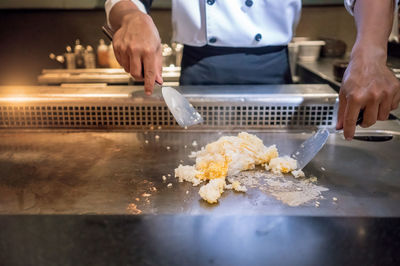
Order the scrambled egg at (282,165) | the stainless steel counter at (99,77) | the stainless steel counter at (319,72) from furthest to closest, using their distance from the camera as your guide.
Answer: the stainless steel counter at (99,77)
the stainless steel counter at (319,72)
the scrambled egg at (282,165)

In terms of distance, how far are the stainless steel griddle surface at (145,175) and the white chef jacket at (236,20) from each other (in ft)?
1.66

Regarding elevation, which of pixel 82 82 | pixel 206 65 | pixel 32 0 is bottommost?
pixel 82 82

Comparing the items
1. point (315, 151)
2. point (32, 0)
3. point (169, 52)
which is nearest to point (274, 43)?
point (315, 151)

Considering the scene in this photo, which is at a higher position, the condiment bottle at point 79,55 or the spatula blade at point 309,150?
the spatula blade at point 309,150

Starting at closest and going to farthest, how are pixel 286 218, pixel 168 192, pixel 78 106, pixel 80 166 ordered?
pixel 286 218 < pixel 168 192 < pixel 80 166 < pixel 78 106

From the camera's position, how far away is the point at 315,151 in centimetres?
125

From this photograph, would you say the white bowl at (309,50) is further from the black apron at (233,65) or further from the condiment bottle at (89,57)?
the condiment bottle at (89,57)

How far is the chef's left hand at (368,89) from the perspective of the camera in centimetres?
112

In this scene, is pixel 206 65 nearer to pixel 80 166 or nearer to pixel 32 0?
pixel 80 166

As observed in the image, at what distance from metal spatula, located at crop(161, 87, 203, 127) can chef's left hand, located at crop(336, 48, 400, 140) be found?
551 millimetres

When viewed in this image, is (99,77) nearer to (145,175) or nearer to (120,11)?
(120,11)

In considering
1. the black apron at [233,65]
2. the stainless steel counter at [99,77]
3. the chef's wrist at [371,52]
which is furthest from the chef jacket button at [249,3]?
the stainless steel counter at [99,77]

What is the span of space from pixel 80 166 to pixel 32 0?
11.2 ft

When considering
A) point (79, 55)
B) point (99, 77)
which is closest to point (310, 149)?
point (99, 77)
